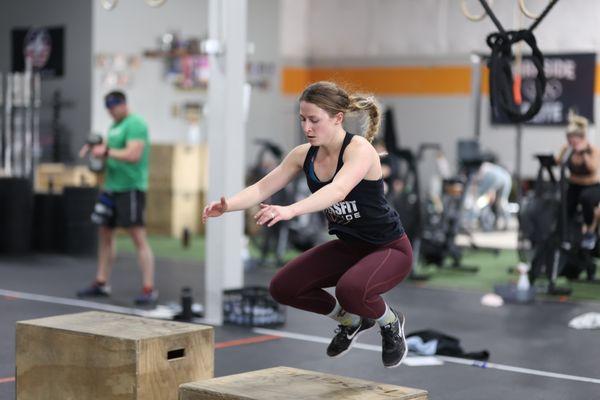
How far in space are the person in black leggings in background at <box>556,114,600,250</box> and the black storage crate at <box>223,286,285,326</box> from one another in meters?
3.11

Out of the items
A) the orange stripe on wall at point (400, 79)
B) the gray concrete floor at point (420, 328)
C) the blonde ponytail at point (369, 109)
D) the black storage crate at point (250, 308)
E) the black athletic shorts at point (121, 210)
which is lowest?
the gray concrete floor at point (420, 328)

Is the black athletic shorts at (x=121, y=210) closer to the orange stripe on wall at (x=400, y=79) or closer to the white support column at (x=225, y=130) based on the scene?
the white support column at (x=225, y=130)

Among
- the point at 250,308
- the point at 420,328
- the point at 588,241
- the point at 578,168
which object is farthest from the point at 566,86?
the point at 250,308

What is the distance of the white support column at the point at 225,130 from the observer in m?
7.08

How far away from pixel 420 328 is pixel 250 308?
4.02 feet

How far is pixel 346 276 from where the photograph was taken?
167 inches

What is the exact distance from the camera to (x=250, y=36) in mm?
15445

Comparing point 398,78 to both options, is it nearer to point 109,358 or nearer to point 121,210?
point 121,210

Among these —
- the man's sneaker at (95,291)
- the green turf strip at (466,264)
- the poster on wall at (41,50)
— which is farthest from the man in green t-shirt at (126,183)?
the poster on wall at (41,50)

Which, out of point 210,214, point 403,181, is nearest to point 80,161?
point 403,181

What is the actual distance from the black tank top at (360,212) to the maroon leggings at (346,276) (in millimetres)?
69

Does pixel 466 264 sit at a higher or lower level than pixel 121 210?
lower

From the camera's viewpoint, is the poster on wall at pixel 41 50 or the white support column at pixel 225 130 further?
the poster on wall at pixel 41 50

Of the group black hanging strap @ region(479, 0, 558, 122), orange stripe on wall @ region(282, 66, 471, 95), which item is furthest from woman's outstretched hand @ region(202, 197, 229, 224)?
orange stripe on wall @ region(282, 66, 471, 95)
